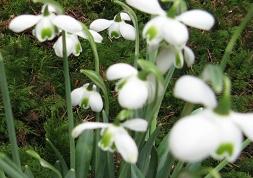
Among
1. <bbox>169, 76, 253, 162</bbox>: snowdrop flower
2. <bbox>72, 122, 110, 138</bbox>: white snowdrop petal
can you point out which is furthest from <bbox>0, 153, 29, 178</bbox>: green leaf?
<bbox>169, 76, 253, 162</bbox>: snowdrop flower

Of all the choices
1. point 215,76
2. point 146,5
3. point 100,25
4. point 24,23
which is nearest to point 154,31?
point 146,5

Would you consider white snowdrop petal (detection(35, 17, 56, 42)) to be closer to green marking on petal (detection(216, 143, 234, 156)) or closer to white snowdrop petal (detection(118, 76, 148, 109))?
white snowdrop petal (detection(118, 76, 148, 109))

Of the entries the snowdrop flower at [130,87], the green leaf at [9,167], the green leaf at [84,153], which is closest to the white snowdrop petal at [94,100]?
the green leaf at [84,153]

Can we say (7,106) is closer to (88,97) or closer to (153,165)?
(88,97)

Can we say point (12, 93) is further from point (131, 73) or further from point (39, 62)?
point (131, 73)

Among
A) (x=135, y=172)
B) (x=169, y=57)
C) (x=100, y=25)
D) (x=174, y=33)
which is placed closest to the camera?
(x=174, y=33)

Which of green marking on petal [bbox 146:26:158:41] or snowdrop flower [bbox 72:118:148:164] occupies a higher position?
green marking on petal [bbox 146:26:158:41]

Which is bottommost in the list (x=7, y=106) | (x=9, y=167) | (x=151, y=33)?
(x=9, y=167)
